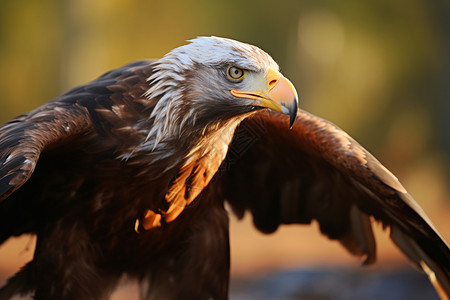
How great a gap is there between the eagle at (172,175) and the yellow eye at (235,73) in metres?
0.01

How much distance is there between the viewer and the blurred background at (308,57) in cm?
940

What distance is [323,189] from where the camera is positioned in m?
4.64

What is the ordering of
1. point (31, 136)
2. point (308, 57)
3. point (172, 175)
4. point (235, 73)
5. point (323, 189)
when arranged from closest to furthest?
1. point (31, 136)
2. point (235, 73)
3. point (172, 175)
4. point (323, 189)
5. point (308, 57)

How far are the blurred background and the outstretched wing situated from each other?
419 centimetres

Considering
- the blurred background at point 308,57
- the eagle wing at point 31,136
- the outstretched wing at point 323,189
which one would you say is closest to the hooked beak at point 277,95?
the outstretched wing at point 323,189

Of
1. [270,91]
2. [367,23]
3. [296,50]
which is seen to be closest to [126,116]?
[270,91]

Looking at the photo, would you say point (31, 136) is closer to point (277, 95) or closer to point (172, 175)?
point (172, 175)

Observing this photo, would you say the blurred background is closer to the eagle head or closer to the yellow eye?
the eagle head

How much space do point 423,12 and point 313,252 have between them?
13.7ft

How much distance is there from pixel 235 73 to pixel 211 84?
0.13 meters

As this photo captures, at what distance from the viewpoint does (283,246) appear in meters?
9.56

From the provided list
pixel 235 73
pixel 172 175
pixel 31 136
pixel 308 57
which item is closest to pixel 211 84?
pixel 235 73

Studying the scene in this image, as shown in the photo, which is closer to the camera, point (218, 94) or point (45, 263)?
point (218, 94)

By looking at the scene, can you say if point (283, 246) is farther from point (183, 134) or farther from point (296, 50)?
point (183, 134)
